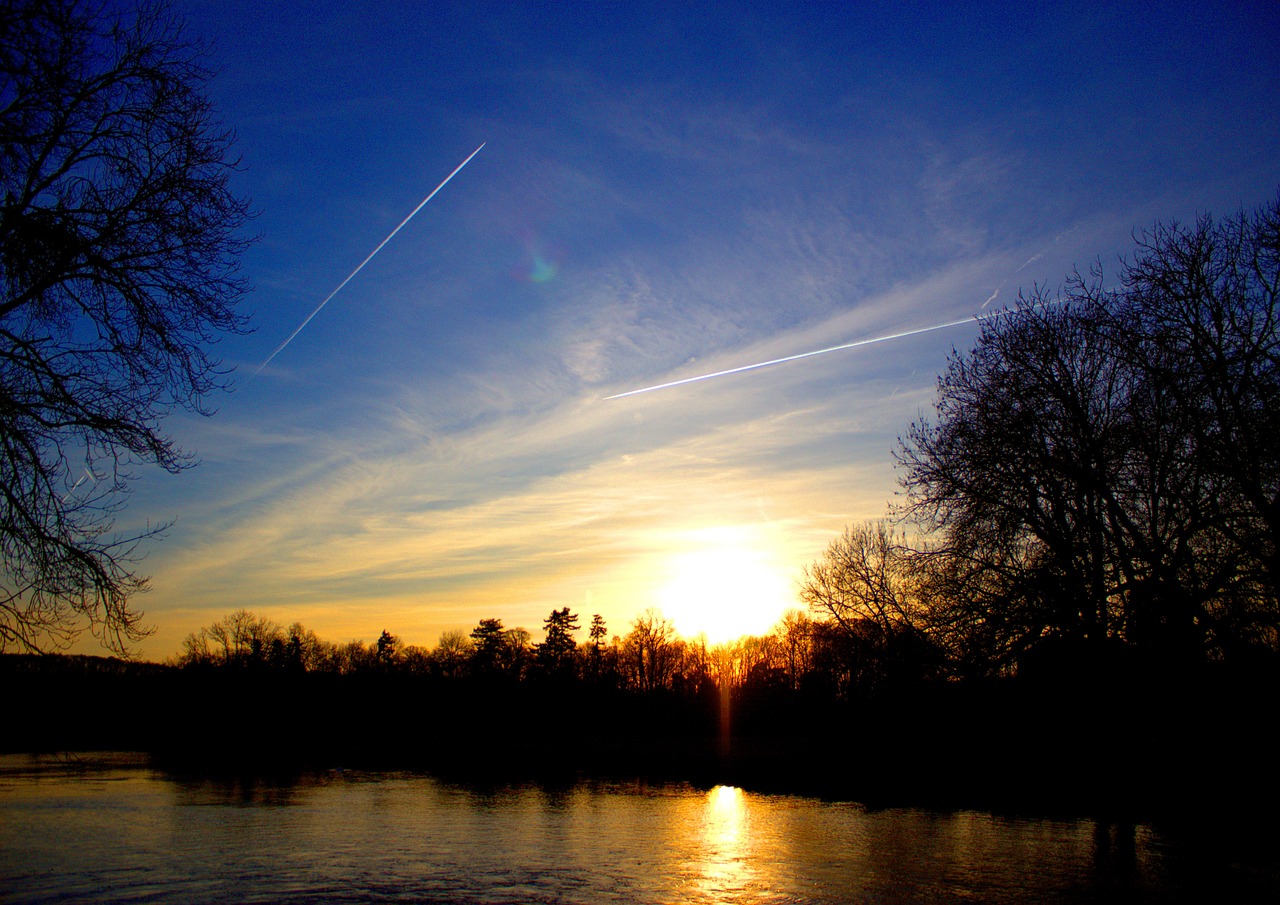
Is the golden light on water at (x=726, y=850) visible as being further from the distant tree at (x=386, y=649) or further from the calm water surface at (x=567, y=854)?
the distant tree at (x=386, y=649)

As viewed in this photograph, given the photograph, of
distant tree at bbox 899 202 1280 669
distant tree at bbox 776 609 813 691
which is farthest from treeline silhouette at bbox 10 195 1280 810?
distant tree at bbox 776 609 813 691

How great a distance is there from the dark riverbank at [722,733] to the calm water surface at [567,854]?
286 cm

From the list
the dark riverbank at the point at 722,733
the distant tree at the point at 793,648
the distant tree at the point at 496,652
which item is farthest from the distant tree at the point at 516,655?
the distant tree at the point at 793,648

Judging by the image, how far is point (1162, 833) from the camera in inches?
644

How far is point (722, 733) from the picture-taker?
6134cm

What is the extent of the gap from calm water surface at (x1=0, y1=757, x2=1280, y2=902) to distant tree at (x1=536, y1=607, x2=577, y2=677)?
63.3m

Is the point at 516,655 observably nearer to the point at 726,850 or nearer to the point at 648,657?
the point at 648,657

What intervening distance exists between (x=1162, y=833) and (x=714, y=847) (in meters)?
10.3

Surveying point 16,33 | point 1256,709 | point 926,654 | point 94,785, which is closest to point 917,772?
point 926,654

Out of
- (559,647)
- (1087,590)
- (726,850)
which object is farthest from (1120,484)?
(559,647)

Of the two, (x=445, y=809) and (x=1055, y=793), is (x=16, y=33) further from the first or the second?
(x=1055, y=793)

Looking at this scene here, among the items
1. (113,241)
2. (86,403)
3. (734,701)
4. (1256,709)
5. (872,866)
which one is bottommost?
(734,701)

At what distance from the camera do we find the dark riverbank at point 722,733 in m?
18.9

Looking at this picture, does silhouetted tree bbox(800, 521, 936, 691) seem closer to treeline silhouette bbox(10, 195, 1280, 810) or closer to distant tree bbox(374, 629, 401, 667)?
treeline silhouette bbox(10, 195, 1280, 810)
